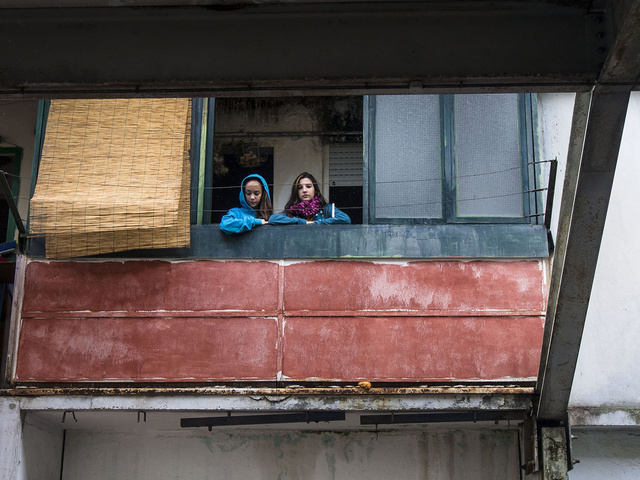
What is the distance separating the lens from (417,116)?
8.26 m

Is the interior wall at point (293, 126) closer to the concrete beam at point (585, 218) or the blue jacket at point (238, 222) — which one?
the blue jacket at point (238, 222)

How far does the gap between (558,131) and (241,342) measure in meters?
3.60

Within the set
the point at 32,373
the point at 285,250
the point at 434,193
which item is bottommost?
the point at 32,373

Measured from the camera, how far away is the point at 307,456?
328 inches

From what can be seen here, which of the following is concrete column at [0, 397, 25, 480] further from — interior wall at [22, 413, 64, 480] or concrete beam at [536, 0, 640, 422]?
concrete beam at [536, 0, 640, 422]

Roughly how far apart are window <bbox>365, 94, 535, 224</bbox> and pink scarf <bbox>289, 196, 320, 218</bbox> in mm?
656

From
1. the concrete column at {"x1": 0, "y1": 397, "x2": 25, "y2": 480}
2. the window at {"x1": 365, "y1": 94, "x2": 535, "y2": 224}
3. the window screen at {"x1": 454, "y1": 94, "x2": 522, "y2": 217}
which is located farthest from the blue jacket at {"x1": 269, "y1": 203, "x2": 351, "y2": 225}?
the concrete column at {"x1": 0, "y1": 397, "x2": 25, "y2": 480}

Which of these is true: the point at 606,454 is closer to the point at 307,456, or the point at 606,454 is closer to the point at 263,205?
the point at 307,456

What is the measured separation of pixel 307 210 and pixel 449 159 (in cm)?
145

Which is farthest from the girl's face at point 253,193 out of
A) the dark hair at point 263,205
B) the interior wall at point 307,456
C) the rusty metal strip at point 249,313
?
the interior wall at point 307,456

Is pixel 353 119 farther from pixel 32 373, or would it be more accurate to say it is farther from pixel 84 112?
pixel 32 373

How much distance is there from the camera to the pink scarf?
8.39 meters

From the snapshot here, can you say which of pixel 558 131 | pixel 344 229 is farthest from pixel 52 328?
pixel 558 131

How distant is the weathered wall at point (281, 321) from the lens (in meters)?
7.57
